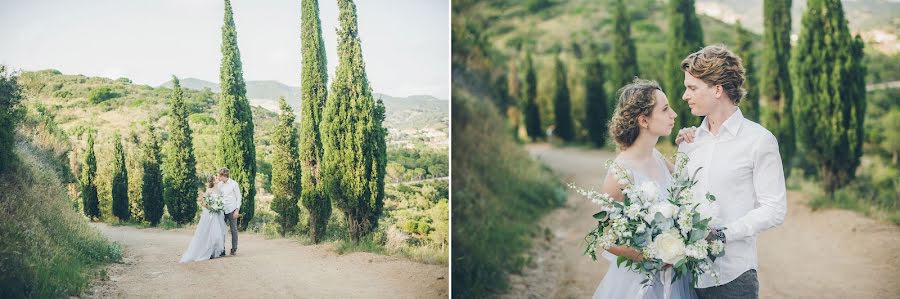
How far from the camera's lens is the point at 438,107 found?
22.2 feet

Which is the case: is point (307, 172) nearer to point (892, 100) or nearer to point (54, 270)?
point (54, 270)

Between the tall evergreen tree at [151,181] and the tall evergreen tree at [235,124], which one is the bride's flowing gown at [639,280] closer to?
the tall evergreen tree at [235,124]

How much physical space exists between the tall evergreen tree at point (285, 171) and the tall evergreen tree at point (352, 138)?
11.1 inches

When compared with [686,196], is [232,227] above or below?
below

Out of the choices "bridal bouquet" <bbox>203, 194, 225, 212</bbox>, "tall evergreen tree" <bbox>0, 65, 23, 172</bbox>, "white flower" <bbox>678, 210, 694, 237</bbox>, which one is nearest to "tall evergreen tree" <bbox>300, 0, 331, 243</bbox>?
"bridal bouquet" <bbox>203, 194, 225, 212</bbox>

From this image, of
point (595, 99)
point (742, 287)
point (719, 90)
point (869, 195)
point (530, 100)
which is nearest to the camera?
point (742, 287)

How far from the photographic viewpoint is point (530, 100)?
8.34m

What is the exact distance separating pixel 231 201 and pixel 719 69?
3505 millimetres

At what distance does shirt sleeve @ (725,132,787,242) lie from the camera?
3.25 meters

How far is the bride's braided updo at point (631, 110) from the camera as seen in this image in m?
3.69

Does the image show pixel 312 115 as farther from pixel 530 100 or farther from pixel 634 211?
pixel 634 211

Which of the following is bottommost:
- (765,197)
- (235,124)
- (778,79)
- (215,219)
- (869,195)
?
(215,219)

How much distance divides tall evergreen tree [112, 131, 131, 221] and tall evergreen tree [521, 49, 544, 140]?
4.28m

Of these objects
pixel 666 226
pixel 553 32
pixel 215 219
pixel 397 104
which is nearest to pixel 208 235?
pixel 215 219
